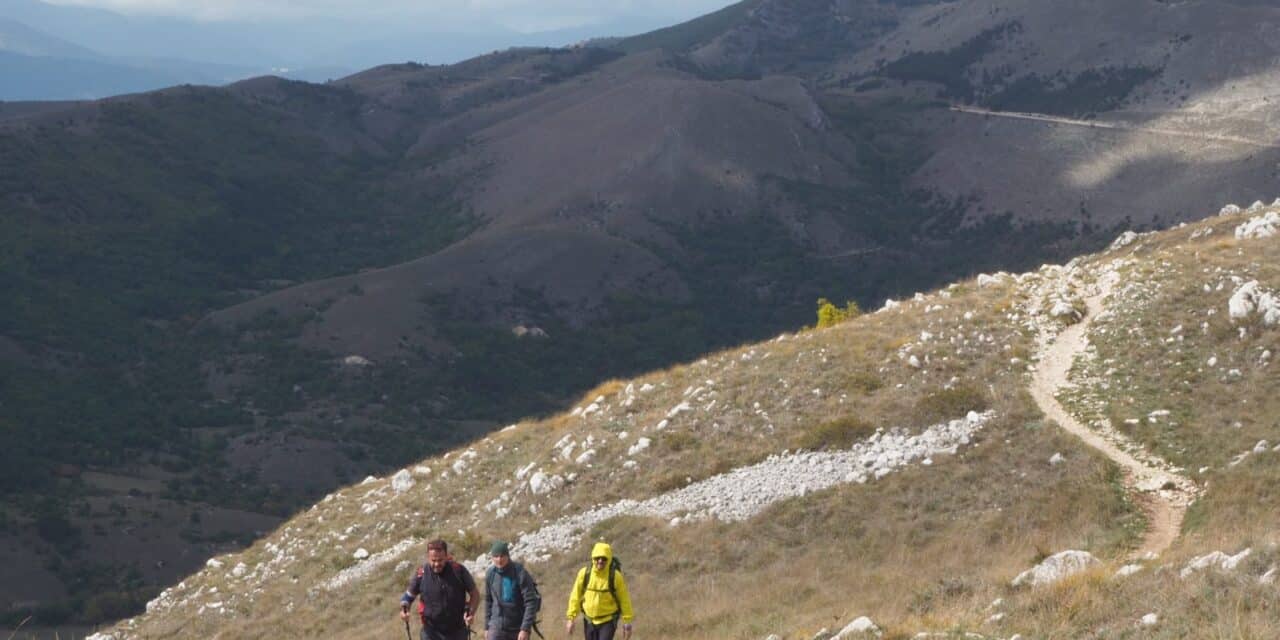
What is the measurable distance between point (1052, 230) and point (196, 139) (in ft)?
321

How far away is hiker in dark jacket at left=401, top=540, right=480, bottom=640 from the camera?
11523 mm

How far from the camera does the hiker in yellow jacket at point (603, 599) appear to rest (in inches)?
454

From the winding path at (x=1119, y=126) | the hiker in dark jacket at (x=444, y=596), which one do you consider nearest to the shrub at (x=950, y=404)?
the hiker in dark jacket at (x=444, y=596)

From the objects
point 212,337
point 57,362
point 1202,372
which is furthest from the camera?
point 212,337

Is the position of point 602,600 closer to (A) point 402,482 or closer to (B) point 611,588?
(B) point 611,588

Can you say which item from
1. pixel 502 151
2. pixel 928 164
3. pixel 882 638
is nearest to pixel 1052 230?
pixel 928 164

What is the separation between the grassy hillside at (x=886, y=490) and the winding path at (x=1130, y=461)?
0.25 meters

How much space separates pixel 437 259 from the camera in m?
104

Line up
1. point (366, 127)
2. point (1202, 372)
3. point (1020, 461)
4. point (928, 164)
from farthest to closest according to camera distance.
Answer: point (366, 127) < point (928, 164) < point (1202, 372) < point (1020, 461)

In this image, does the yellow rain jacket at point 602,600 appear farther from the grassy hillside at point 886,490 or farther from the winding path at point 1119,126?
the winding path at point 1119,126

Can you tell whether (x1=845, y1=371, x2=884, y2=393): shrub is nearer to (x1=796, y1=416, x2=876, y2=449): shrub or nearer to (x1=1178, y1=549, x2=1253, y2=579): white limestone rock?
(x1=796, y1=416, x2=876, y2=449): shrub

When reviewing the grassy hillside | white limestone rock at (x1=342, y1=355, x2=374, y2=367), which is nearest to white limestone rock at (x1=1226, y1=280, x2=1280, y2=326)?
the grassy hillside

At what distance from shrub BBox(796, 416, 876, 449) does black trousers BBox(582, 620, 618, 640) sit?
9768 millimetres

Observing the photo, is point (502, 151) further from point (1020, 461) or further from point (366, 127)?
point (1020, 461)
